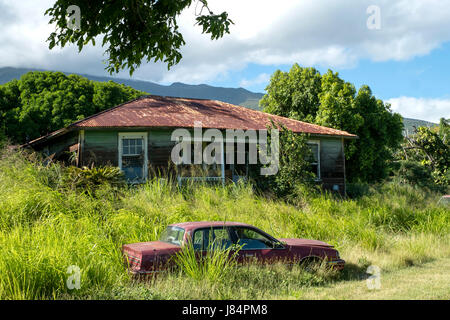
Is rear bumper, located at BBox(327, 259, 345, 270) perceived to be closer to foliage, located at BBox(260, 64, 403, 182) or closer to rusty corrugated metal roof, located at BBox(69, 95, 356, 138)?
rusty corrugated metal roof, located at BBox(69, 95, 356, 138)

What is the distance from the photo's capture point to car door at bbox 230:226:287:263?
7.65 m

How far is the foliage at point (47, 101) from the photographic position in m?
30.5

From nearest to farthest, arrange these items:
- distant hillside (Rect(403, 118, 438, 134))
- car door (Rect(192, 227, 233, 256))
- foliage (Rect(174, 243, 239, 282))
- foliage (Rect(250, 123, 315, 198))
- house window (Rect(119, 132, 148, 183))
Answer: foliage (Rect(174, 243, 239, 282))
car door (Rect(192, 227, 233, 256))
foliage (Rect(250, 123, 315, 198))
house window (Rect(119, 132, 148, 183))
distant hillside (Rect(403, 118, 438, 134))

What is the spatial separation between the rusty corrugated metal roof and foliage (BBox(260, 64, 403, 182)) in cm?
689

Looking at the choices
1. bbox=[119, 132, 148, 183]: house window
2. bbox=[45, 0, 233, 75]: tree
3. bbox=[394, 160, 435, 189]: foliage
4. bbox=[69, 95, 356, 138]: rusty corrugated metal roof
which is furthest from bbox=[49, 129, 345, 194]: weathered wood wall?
bbox=[394, 160, 435, 189]: foliage

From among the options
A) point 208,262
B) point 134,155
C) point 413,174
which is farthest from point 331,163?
point 208,262

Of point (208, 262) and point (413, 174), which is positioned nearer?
point (208, 262)

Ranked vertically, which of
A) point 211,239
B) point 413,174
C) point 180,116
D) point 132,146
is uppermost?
point 180,116

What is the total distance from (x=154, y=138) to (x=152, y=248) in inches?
458

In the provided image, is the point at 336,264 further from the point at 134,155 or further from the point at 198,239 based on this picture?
the point at 134,155

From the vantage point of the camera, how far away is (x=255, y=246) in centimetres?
784

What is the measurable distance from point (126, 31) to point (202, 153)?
11014mm

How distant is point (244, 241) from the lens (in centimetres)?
787
